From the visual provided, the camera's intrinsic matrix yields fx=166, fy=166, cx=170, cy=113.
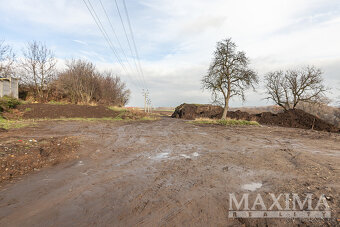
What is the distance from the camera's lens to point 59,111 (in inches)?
716

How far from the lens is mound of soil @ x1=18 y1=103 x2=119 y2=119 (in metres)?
16.7

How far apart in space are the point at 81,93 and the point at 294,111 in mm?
29739

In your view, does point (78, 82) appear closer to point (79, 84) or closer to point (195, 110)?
point (79, 84)

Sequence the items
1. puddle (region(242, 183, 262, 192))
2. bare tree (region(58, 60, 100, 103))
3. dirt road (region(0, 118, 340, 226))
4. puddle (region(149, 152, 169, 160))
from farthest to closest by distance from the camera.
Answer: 1. bare tree (region(58, 60, 100, 103))
2. puddle (region(149, 152, 169, 160))
3. puddle (region(242, 183, 262, 192))
4. dirt road (region(0, 118, 340, 226))

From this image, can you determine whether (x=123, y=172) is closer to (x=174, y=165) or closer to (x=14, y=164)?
(x=174, y=165)

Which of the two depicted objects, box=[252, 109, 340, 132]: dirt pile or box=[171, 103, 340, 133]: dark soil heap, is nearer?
box=[171, 103, 340, 133]: dark soil heap

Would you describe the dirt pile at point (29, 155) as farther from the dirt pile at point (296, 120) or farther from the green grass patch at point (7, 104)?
the dirt pile at point (296, 120)

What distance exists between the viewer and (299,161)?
4508 mm

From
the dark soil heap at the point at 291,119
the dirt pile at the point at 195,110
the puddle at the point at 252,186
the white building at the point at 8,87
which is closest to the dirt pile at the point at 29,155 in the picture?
the puddle at the point at 252,186

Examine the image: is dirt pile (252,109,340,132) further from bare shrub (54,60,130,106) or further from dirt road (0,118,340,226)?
bare shrub (54,60,130,106)

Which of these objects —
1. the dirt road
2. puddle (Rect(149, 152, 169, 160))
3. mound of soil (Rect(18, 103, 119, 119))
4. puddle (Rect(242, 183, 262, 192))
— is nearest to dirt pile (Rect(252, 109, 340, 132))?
the dirt road

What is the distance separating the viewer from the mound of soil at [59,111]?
1667 cm

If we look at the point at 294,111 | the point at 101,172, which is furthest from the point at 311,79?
the point at 101,172

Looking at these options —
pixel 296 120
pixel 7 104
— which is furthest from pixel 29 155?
pixel 296 120
